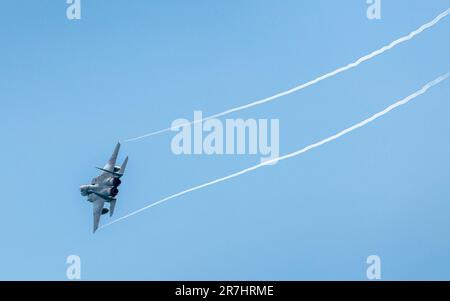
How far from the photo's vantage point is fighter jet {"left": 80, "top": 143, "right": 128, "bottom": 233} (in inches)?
2498

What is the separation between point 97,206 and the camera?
65812 millimetres

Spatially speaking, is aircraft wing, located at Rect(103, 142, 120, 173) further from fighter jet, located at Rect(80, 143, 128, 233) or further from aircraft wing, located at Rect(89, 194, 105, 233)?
aircraft wing, located at Rect(89, 194, 105, 233)

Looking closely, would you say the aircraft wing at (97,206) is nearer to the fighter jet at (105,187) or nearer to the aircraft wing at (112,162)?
the fighter jet at (105,187)

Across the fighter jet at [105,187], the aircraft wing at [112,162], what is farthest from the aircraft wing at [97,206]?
the aircraft wing at [112,162]

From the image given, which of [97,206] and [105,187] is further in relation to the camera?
[97,206]

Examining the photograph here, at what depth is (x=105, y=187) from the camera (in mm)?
63969

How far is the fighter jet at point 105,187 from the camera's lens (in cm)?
6344

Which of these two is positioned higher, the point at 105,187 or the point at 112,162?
the point at 112,162

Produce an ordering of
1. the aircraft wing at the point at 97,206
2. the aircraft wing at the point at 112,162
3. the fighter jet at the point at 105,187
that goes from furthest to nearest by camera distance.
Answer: the aircraft wing at the point at 112,162, the aircraft wing at the point at 97,206, the fighter jet at the point at 105,187

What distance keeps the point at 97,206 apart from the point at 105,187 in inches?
89.0

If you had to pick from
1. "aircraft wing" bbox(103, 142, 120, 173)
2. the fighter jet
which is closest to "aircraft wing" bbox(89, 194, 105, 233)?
the fighter jet
